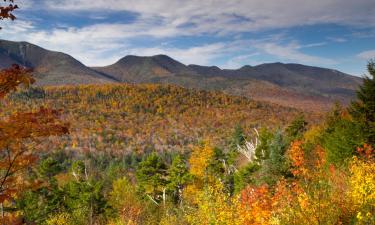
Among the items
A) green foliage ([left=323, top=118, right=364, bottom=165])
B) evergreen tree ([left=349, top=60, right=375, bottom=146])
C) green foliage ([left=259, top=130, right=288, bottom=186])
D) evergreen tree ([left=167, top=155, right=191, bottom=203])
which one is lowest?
evergreen tree ([left=167, top=155, right=191, bottom=203])

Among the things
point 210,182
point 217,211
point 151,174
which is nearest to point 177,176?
point 151,174

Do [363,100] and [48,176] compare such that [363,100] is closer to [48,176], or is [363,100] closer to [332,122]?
[332,122]

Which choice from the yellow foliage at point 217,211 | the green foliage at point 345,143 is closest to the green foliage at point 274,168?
the green foliage at point 345,143

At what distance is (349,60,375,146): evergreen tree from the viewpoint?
34344mm

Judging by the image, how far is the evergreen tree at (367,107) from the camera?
113ft

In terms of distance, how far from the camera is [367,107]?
34688 millimetres

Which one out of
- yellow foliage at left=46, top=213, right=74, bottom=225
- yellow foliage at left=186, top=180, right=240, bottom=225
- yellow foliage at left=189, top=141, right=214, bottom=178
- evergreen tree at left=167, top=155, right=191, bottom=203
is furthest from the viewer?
yellow foliage at left=189, top=141, right=214, bottom=178

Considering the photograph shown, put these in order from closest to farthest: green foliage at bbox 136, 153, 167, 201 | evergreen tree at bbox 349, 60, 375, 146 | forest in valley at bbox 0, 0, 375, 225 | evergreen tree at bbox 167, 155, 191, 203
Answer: forest in valley at bbox 0, 0, 375, 225 < evergreen tree at bbox 349, 60, 375, 146 < green foliage at bbox 136, 153, 167, 201 < evergreen tree at bbox 167, 155, 191, 203

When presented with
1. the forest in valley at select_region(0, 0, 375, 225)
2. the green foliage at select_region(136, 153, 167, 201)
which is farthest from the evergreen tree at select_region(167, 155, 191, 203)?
the green foliage at select_region(136, 153, 167, 201)

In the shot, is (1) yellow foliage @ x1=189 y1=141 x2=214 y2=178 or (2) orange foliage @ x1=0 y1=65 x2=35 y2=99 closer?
(2) orange foliage @ x1=0 y1=65 x2=35 y2=99

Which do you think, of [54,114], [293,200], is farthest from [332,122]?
[54,114]

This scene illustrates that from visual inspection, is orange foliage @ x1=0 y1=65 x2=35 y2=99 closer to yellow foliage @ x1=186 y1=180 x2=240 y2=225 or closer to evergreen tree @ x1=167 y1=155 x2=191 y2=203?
yellow foliage @ x1=186 y1=180 x2=240 y2=225

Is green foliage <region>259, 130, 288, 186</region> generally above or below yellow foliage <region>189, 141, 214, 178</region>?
above

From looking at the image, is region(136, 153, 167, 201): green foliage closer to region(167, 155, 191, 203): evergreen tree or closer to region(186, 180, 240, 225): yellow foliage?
region(167, 155, 191, 203): evergreen tree
